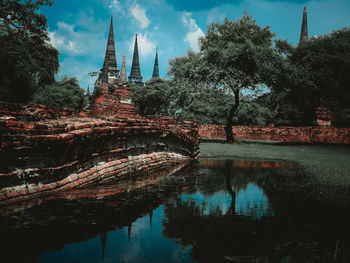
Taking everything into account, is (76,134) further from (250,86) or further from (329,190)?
(250,86)

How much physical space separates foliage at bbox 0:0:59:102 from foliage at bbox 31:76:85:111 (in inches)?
613

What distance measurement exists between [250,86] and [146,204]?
712 inches

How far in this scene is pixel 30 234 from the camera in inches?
80.3

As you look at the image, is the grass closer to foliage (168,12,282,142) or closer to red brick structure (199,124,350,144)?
foliage (168,12,282,142)

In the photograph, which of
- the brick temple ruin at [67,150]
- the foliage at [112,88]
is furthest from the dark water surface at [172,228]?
the foliage at [112,88]

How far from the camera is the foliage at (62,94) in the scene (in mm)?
36541

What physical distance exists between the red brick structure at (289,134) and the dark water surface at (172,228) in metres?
23.8

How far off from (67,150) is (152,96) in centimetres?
4277

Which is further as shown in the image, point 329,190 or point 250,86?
point 250,86

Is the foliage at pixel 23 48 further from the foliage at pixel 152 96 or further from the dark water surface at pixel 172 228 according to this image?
the foliage at pixel 152 96

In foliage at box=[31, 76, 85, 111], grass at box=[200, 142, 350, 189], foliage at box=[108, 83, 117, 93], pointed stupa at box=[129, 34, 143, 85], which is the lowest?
grass at box=[200, 142, 350, 189]

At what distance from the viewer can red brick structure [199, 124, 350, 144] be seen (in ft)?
78.1

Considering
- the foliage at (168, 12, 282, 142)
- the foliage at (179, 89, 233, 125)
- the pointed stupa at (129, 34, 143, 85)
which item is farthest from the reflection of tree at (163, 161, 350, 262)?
Result: the pointed stupa at (129, 34, 143, 85)

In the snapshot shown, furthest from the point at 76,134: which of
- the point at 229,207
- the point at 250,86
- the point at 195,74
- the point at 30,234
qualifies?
the point at 250,86
